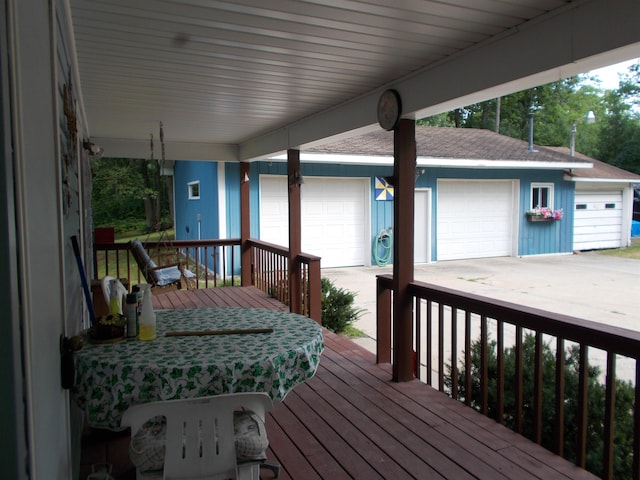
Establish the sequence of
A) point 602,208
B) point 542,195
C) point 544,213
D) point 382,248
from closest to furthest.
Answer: point 382,248, point 544,213, point 542,195, point 602,208

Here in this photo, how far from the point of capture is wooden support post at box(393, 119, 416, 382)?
3703 millimetres

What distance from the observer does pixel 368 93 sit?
4121 millimetres

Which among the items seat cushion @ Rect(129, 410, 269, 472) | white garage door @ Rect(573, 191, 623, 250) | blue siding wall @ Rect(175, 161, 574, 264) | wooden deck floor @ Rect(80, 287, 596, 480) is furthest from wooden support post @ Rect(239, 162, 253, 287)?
white garage door @ Rect(573, 191, 623, 250)

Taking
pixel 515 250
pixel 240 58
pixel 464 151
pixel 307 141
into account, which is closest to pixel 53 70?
pixel 240 58

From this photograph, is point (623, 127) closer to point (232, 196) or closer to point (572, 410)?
point (232, 196)

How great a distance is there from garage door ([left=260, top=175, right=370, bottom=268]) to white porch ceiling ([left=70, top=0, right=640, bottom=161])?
5298 millimetres

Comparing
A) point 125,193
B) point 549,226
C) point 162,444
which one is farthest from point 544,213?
point 125,193

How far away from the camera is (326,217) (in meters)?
10.5

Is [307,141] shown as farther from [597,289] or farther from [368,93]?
[597,289]

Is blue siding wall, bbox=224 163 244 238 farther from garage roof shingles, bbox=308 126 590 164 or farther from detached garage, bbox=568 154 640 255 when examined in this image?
detached garage, bbox=568 154 640 255

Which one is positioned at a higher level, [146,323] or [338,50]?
[338,50]

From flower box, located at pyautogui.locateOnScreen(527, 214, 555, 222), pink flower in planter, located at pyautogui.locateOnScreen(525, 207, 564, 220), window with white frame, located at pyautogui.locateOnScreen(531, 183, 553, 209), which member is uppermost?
window with white frame, located at pyautogui.locateOnScreen(531, 183, 553, 209)

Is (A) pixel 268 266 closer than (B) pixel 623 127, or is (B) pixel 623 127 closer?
(A) pixel 268 266

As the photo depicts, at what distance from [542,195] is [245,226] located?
8.42 meters
